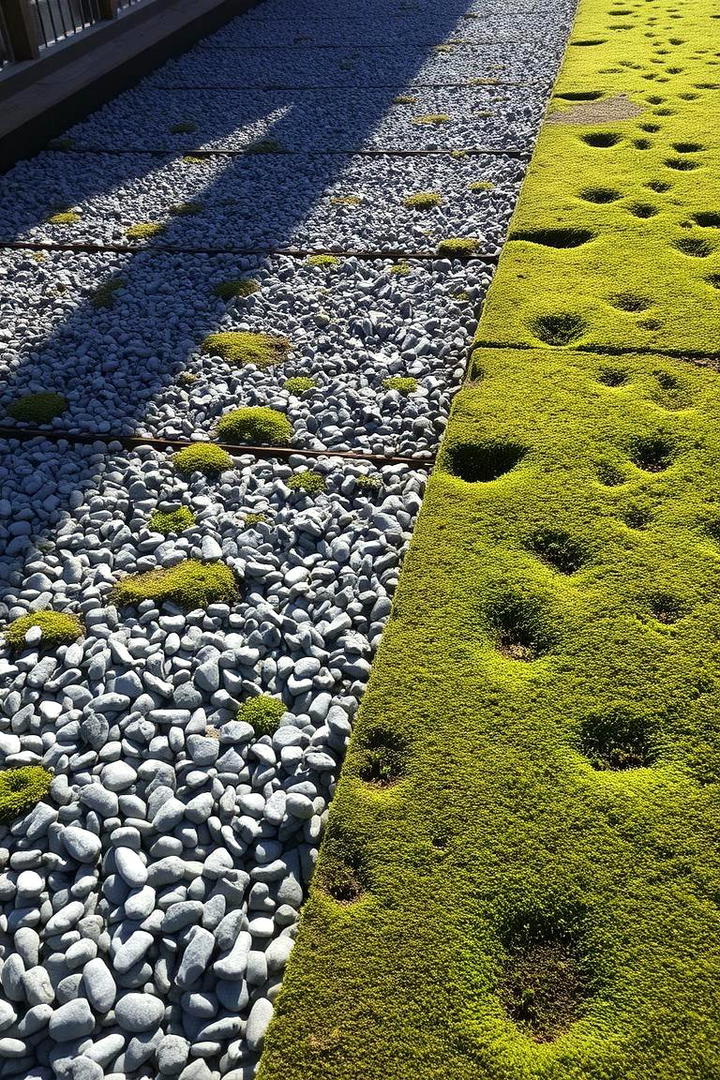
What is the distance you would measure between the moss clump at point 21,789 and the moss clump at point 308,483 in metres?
1.71

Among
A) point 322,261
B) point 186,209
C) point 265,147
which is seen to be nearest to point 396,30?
point 265,147

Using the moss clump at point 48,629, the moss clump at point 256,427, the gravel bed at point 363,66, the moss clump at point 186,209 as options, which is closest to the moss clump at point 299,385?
the moss clump at point 256,427

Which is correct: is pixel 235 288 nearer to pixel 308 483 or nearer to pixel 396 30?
pixel 308 483

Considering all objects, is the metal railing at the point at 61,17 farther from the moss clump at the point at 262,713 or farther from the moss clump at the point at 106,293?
the moss clump at the point at 262,713

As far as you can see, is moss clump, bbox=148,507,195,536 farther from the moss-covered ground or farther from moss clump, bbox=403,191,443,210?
moss clump, bbox=403,191,443,210

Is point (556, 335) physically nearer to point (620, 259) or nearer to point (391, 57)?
point (620, 259)

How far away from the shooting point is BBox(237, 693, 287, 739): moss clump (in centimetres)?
290

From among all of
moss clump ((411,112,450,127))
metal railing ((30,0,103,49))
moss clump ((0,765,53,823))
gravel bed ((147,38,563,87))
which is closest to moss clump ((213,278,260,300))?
moss clump ((0,765,53,823))

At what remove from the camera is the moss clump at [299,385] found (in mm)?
4719

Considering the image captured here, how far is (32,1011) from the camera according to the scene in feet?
7.06

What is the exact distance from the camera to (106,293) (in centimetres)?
579

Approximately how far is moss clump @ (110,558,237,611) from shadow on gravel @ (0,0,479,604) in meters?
0.49

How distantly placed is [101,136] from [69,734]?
7.66 metres

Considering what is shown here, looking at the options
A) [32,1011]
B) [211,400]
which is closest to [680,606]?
[32,1011]
